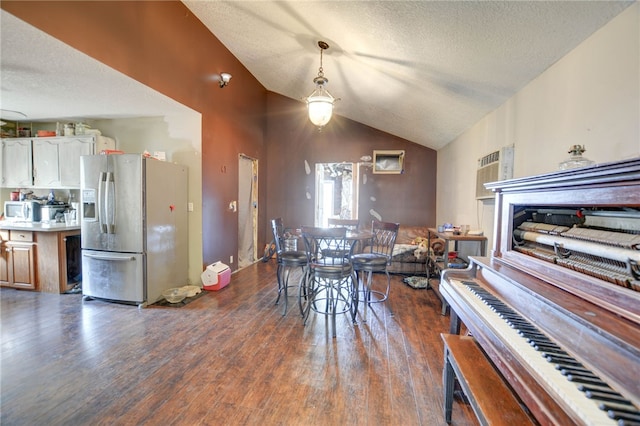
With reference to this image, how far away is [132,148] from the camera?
3.84 meters

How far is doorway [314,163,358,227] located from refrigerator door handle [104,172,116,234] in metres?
3.85

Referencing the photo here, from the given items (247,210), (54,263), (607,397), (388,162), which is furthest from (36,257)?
(388,162)

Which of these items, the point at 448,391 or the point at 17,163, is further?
the point at 17,163

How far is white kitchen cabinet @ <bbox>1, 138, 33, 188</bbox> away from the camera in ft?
13.0

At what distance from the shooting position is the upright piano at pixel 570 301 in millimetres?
764

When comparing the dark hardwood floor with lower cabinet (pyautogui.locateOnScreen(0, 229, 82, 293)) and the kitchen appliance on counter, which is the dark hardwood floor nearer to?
lower cabinet (pyautogui.locateOnScreen(0, 229, 82, 293))

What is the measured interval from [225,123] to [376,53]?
2493 millimetres

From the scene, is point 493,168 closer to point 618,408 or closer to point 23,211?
point 618,408

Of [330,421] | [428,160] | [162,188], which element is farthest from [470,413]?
[428,160]

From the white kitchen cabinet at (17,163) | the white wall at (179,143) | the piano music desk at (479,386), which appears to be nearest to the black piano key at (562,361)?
the piano music desk at (479,386)

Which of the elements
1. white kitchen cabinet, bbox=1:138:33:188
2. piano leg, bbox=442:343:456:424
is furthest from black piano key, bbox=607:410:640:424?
white kitchen cabinet, bbox=1:138:33:188

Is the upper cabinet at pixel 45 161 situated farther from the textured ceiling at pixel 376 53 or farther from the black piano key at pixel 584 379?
the black piano key at pixel 584 379

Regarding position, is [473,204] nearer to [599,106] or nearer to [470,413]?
[599,106]

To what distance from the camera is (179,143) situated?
369 cm
